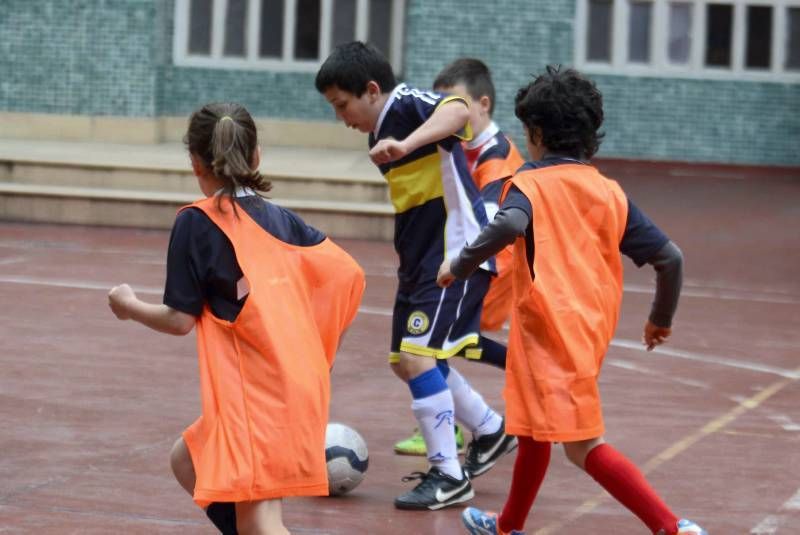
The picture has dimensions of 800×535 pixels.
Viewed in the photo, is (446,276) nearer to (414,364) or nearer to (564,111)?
(564,111)

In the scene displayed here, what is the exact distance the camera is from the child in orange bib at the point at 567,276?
4.88 metres

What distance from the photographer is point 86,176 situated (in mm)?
15938

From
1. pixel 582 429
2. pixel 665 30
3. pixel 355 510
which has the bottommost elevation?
pixel 355 510

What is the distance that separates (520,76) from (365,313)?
10.6 metres

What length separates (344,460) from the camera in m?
5.91

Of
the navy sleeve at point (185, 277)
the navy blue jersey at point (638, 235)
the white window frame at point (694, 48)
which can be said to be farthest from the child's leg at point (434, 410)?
the white window frame at point (694, 48)

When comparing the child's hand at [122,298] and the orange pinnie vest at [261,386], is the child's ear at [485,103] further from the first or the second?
the child's hand at [122,298]

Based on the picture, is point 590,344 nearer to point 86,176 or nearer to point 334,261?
point 334,261

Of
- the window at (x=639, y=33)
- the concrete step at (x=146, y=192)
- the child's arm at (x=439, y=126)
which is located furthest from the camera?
the window at (x=639, y=33)

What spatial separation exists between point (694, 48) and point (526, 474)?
57.4 feet

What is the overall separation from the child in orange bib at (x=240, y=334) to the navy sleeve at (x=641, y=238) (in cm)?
124

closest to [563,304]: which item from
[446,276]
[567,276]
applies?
[567,276]

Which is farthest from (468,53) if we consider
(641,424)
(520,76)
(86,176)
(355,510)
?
(355,510)

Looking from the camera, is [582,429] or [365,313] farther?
[365,313]
